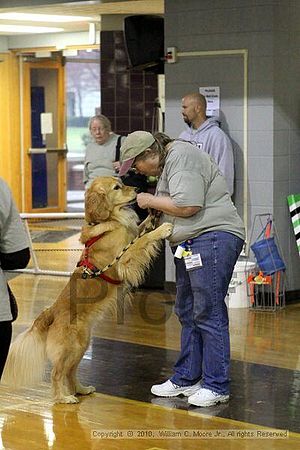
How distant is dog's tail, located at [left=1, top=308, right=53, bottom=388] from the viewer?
Answer: 16.3ft

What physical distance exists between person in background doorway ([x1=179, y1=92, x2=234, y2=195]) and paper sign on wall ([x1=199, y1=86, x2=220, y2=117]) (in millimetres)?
234

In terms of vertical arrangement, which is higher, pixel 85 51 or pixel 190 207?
pixel 85 51

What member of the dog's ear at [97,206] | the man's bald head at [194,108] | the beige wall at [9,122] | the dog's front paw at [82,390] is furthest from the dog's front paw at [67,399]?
the beige wall at [9,122]

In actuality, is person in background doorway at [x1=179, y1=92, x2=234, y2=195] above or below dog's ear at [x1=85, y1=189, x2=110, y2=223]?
above

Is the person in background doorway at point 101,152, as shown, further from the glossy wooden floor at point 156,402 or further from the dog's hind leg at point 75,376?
the dog's hind leg at point 75,376

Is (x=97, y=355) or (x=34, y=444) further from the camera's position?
(x=97, y=355)

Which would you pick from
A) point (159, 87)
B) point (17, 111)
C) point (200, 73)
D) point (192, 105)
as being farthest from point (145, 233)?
point (17, 111)

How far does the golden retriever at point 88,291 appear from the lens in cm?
498

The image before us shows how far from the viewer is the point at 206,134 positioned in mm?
7398

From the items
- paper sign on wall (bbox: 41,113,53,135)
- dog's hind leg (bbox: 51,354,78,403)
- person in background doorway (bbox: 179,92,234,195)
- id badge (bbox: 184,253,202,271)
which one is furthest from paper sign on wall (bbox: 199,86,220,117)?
paper sign on wall (bbox: 41,113,53,135)

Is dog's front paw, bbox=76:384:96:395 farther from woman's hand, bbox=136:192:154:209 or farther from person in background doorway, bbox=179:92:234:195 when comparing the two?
person in background doorway, bbox=179:92:234:195

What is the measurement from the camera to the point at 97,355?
239 inches

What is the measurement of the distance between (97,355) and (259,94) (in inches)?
103

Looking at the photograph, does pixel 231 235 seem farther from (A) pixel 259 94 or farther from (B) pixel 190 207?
(A) pixel 259 94
